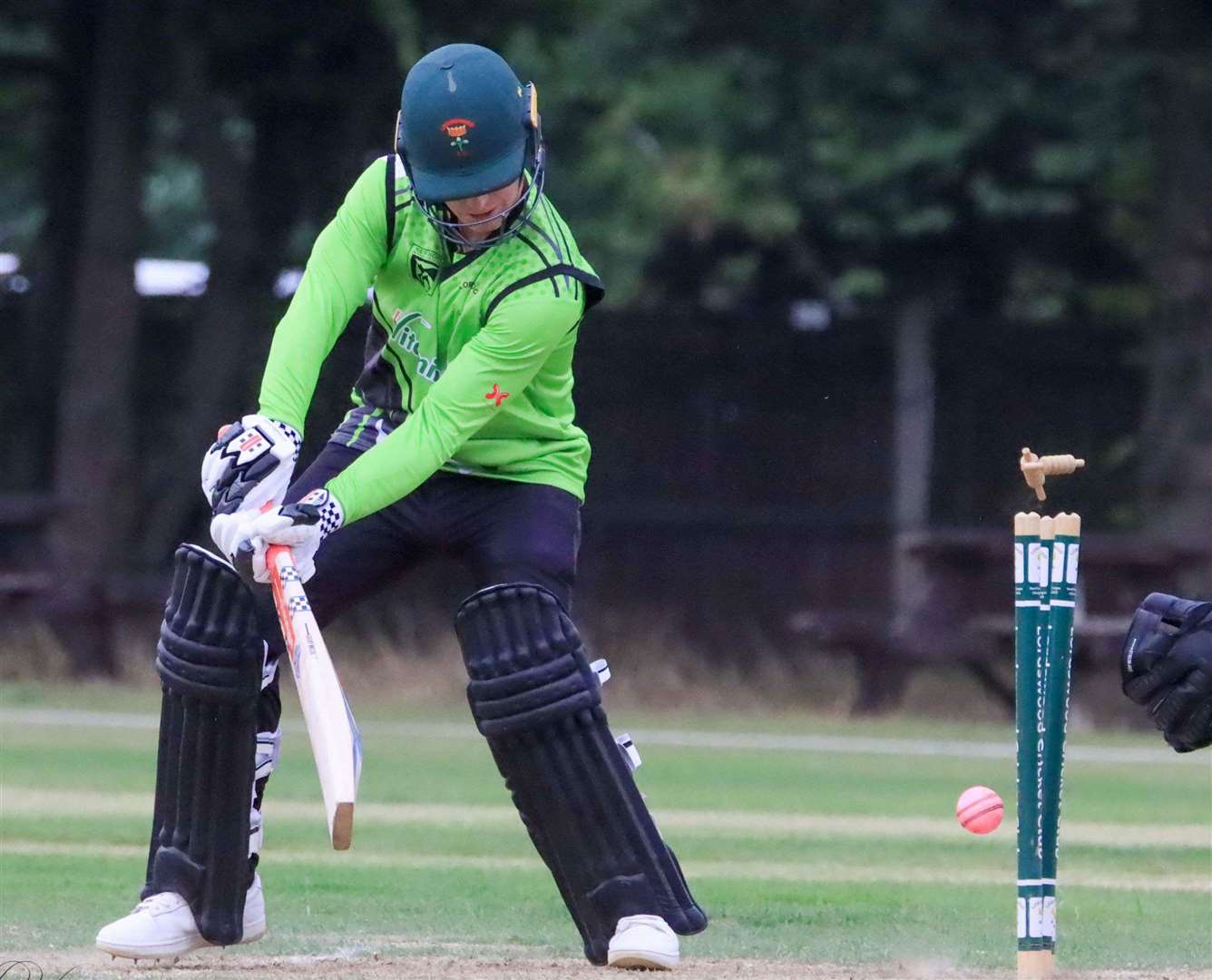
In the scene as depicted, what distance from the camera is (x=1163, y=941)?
581 cm

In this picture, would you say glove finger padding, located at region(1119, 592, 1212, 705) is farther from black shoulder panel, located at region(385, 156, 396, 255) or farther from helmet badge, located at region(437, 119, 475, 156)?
black shoulder panel, located at region(385, 156, 396, 255)

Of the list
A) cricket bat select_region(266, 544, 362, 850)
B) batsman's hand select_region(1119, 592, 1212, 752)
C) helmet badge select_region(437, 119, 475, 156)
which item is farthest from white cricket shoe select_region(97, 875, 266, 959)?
batsman's hand select_region(1119, 592, 1212, 752)

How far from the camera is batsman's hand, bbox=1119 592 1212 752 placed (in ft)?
14.9

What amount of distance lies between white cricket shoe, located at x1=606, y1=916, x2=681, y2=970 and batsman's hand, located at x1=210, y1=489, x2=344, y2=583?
3.24 ft

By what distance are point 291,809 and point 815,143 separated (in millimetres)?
7987

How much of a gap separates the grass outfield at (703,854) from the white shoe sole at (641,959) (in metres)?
0.12

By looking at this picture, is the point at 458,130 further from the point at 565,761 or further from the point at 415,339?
the point at 565,761

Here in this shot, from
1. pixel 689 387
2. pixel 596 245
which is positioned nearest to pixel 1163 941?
pixel 689 387

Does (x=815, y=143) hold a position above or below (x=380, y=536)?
above

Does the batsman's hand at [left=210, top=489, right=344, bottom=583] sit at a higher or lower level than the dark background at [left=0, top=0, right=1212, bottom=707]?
lower

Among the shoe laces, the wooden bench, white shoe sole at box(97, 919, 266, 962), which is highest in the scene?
the wooden bench

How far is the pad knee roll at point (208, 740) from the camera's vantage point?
4828mm

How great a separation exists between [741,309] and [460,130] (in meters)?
11.9

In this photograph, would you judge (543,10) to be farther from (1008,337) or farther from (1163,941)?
(1163,941)
